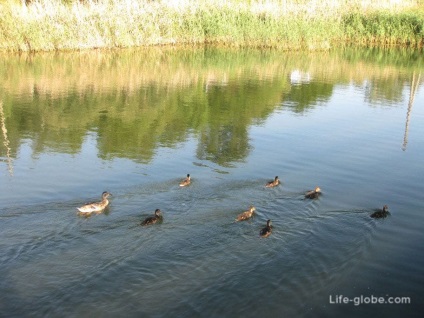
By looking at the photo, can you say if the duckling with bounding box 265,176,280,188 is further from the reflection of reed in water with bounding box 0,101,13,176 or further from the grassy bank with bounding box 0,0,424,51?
the grassy bank with bounding box 0,0,424,51

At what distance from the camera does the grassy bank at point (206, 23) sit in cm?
3316

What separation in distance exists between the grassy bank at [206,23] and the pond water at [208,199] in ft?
27.6

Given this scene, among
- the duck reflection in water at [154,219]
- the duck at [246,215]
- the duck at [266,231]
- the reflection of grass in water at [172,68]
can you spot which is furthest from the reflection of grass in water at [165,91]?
the duck at [266,231]

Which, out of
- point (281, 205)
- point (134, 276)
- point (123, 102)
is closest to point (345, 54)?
point (123, 102)

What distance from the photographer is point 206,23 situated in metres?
38.2

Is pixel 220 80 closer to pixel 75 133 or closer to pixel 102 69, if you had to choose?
pixel 102 69

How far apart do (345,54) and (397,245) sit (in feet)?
98.9

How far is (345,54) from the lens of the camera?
38219mm

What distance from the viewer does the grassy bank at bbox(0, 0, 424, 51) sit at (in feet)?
109

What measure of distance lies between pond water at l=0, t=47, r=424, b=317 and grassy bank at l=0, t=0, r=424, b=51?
8.41 m

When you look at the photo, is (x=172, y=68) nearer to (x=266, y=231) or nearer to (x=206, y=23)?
(x=206, y=23)

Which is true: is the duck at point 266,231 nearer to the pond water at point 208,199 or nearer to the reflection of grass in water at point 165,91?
the pond water at point 208,199

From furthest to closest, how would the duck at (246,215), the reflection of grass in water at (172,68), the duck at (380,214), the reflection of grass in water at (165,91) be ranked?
the reflection of grass in water at (172,68) → the reflection of grass in water at (165,91) → the duck at (380,214) → the duck at (246,215)

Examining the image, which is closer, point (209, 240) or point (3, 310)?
point (3, 310)
